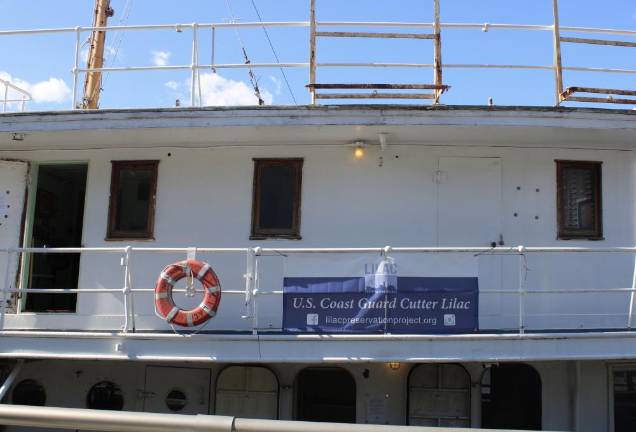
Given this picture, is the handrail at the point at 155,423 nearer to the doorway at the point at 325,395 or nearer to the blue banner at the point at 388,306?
the blue banner at the point at 388,306

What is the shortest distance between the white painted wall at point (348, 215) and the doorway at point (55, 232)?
4.74ft

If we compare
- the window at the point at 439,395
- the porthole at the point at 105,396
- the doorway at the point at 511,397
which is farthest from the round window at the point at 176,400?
the doorway at the point at 511,397

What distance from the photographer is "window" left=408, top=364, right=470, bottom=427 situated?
25.3ft

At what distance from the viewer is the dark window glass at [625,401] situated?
761 cm

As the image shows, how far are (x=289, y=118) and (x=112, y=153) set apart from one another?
2.90 m

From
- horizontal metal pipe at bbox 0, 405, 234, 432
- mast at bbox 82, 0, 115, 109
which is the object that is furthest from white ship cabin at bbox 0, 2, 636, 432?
horizontal metal pipe at bbox 0, 405, 234, 432

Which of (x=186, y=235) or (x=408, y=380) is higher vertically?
(x=186, y=235)

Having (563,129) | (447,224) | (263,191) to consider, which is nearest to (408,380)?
(447,224)

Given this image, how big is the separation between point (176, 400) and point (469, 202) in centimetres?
487

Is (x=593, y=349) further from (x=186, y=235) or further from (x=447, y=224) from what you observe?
(x=186, y=235)

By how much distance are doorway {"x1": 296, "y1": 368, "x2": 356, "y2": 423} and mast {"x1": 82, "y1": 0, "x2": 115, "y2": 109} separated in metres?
6.52

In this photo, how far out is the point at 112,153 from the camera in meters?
8.80

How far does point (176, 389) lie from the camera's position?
8.06 metres

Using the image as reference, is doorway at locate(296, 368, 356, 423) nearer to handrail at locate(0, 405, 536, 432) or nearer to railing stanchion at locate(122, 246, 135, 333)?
railing stanchion at locate(122, 246, 135, 333)
